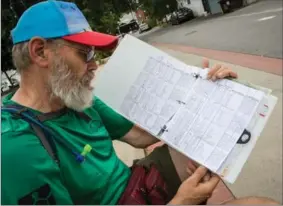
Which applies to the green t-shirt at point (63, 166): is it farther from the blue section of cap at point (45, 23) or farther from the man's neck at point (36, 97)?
the blue section of cap at point (45, 23)

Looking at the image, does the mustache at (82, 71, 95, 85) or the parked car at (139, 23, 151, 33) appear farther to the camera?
the parked car at (139, 23, 151, 33)

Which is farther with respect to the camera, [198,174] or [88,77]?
[88,77]

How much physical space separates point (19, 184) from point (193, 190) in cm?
56

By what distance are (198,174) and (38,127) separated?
0.55m

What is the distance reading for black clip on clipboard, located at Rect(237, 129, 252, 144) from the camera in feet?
3.84

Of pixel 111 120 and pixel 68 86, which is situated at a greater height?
pixel 68 86

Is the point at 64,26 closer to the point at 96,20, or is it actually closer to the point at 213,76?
the point at 96,20

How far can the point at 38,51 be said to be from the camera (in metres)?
1.21

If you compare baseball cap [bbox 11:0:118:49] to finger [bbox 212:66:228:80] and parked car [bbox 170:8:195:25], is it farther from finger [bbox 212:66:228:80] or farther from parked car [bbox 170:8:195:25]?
parked car [bbox 170:8:195:25]

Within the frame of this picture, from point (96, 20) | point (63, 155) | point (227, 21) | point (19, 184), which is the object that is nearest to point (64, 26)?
point (96, 20)

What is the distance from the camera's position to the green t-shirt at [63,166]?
0.96 metres

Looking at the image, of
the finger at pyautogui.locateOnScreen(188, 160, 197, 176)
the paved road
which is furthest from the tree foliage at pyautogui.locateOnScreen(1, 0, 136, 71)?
the paved road

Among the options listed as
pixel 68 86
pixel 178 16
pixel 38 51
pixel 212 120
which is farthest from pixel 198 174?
pixel 178 16

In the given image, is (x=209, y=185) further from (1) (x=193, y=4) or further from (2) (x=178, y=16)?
(1) (x=193, y=4)
